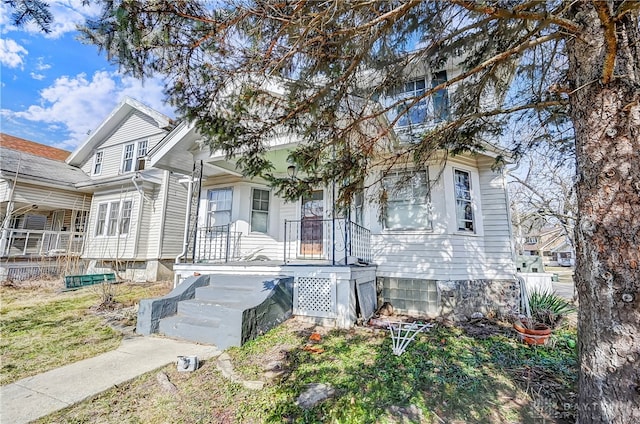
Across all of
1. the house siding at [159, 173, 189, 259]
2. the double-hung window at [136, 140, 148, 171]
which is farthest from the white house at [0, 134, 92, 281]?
the house siding at [159, 173, 189, 259]

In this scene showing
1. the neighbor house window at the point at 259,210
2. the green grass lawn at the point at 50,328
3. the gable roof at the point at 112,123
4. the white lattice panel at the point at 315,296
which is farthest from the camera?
the gable roof at the point at 112,123

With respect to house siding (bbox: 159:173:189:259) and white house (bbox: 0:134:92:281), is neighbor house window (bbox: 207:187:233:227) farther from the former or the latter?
white house (bbox: 0:134:92:281)

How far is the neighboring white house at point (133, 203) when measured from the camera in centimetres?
1164

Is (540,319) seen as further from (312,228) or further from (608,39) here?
(312,228)

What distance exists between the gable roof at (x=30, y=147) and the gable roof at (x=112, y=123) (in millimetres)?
2040

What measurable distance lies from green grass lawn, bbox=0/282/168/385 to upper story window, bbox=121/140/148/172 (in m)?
5.85

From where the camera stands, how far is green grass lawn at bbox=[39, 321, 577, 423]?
2693 mm

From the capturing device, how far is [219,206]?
28.8ft

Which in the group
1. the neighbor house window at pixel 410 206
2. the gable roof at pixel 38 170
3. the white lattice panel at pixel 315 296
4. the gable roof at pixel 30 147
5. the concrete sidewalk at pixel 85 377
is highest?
the gable roof at pixel 30 147

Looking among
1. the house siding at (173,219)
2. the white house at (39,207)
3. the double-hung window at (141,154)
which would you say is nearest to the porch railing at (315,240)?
the house siding at (173,219)

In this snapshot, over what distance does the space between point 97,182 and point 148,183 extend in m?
2.70

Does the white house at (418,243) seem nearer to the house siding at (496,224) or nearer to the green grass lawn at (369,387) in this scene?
the house siding at (496,224)

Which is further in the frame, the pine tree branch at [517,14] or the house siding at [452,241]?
the house siding at [452,241]

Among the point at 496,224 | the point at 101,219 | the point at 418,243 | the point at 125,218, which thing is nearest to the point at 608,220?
the point at 418,243
